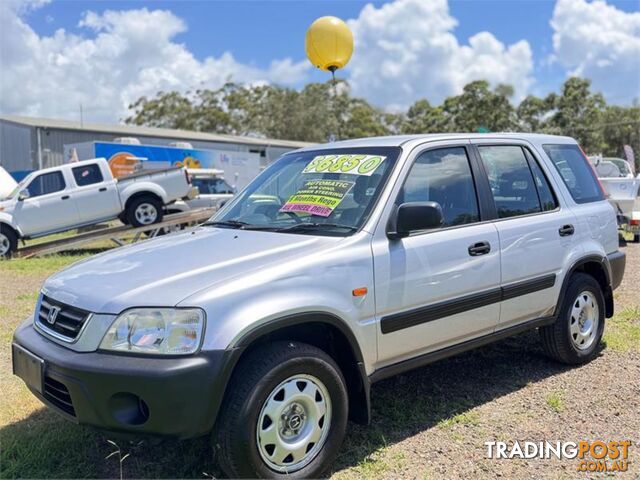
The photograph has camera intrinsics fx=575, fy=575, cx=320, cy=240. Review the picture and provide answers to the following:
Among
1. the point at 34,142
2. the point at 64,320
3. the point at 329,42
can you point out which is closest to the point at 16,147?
the point at 34,142

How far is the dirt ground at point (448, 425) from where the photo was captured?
3.14 meters

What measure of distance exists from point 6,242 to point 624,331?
1186 cm

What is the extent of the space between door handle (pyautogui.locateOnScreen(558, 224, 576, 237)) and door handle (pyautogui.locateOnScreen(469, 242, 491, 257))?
889 mm

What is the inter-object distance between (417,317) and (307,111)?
51474mm

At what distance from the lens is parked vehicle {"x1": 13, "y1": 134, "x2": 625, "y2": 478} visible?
8.55 feet

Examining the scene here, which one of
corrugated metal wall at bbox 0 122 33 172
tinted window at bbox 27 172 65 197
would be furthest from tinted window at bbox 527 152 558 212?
corrugated metal wall at bbox 0 122 33 172

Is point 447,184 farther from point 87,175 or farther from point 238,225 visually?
point 87,175

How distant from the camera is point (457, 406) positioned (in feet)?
12.9

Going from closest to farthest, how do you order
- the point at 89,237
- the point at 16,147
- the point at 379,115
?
the point at 89,237 → the point at 16,147 → the point at 379,115

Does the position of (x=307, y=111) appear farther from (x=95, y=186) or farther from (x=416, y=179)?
(x=416, y=179)

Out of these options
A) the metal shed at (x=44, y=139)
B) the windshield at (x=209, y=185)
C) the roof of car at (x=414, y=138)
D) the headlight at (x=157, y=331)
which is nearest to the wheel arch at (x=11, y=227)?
the windshield at (x=209, y=185)

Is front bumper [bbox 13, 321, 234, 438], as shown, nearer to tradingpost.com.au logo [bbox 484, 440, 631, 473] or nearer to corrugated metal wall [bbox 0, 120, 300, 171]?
tradingpost.com.au logo [bbox 484, 440, 631, 473]

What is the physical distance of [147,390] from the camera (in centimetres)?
252

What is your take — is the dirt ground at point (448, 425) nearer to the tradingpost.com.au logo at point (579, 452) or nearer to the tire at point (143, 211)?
the tradingpost.com.au logo at point (579, 452)
